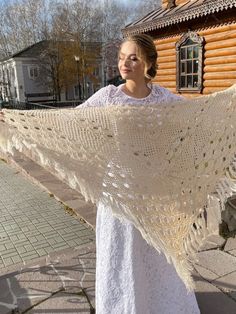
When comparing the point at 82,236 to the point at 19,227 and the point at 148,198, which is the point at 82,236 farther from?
the point at 148,198

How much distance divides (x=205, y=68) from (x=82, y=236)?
18.4 ft

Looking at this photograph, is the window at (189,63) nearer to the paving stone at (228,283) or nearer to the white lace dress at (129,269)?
the paving stone at (228,283)

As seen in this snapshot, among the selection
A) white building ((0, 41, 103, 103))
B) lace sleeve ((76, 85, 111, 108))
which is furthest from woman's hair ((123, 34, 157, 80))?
white building ((0, 41, 103, 103))

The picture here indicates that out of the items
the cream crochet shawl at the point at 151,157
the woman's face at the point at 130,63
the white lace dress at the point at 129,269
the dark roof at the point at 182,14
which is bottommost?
the white lace dress at the point at 129,269

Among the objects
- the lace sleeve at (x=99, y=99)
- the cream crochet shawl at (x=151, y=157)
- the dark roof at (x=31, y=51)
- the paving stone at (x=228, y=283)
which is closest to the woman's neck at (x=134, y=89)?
the lace sleeve at (x=99, y=99)

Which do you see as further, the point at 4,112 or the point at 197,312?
the point at 197,312

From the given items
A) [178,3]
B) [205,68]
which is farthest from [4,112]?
[178,3]

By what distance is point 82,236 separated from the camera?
385 centimetres

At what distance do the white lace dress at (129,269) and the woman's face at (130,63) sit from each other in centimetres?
9

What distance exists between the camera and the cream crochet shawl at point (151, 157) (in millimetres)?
1445

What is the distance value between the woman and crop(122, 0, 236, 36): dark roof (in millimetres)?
4823

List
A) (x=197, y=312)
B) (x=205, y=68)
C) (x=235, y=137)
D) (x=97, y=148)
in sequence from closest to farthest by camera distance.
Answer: (x=97, y=148)
(x=235, y=137)
(x=197, y=312)
(x=205, y=68)

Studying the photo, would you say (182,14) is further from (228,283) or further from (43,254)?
(228,283)

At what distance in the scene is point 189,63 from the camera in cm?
837
